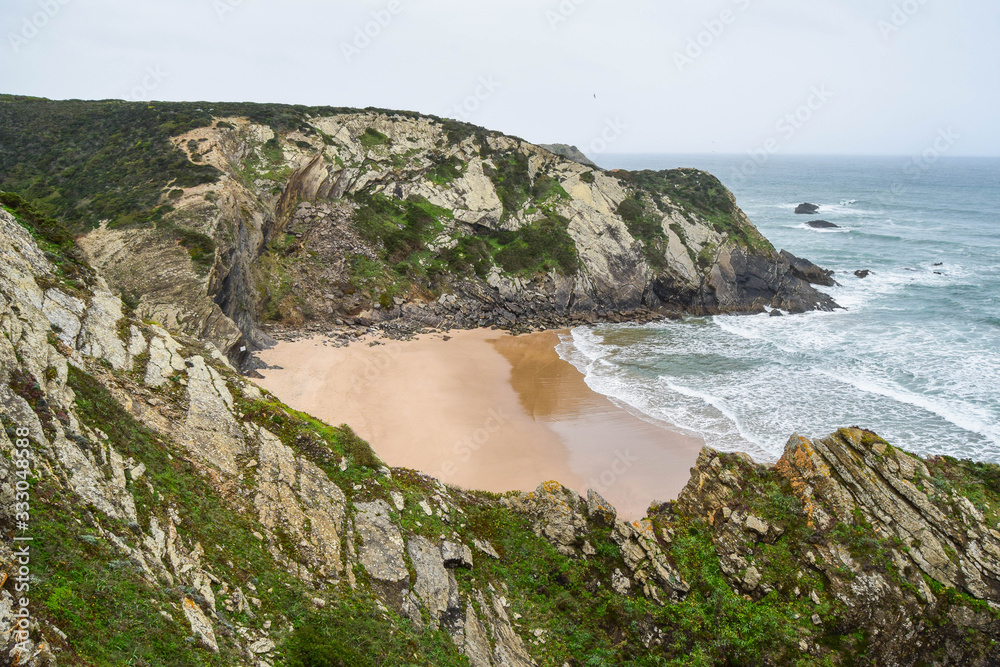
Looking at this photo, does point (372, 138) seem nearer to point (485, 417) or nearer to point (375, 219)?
point (375, 219)

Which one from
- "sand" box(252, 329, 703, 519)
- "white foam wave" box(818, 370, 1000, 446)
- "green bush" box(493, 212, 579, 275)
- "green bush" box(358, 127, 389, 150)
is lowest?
"white foam wave" box(818, 370, 1000, 446)

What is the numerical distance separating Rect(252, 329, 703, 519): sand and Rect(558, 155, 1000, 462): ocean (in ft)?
7.29

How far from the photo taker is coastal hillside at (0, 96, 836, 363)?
2870cm

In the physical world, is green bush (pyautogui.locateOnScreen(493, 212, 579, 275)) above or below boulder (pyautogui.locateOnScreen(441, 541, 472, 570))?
above

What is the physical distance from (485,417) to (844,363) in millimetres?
21815

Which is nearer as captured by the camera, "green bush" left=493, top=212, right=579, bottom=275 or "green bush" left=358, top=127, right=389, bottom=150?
"green bush" left=493, top=212, right=579, bottom=275

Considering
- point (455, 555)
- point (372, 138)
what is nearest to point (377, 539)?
point (455, 555)

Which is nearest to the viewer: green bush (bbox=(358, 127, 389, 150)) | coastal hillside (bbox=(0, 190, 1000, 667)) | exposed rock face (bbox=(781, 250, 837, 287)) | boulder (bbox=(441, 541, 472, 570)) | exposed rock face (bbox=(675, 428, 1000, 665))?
coastal hillside (bbox=(0, 190, 1000, 667))

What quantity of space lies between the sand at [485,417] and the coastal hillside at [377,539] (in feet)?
22.9

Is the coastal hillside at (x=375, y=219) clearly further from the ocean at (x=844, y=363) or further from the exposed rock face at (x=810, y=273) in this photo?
the ocean at (x=844, y=363)

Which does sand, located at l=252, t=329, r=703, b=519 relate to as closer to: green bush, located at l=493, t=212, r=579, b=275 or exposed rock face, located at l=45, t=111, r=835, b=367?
exposed rock face, located at l=45, t=111, r=835, b=367

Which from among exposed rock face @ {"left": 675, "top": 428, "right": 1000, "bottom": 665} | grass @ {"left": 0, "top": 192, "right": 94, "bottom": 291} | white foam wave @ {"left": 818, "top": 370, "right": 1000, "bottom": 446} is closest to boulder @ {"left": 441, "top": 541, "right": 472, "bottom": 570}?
exposed rock face @ {"left": 675, "top": 428, "right": 1000, "bottom": 665}

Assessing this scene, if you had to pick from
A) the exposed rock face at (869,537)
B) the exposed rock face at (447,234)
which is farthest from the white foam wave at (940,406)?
the exposed rock face at (869,537)

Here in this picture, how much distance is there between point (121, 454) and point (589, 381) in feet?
75.1
